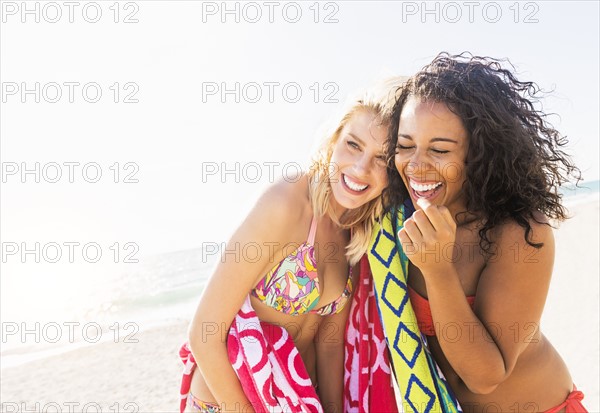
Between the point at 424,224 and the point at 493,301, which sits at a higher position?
the point at 424,224

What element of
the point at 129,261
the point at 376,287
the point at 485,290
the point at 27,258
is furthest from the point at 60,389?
the point at 27,258

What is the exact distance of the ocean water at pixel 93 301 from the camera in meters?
10.9

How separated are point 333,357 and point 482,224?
1068 mm

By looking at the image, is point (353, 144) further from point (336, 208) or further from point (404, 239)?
point (404, 239)

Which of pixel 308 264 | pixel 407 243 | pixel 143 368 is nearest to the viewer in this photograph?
pixel 407 243

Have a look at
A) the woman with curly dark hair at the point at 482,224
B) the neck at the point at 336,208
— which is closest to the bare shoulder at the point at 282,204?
the neck at the point at 336,208

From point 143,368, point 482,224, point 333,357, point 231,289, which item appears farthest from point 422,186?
point 143,368

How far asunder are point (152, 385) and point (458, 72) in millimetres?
6195

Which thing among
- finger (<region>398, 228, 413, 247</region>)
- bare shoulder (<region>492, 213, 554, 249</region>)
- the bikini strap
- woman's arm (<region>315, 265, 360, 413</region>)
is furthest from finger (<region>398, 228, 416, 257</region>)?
woman's arm (<region>315, 265, 360, 413</region>)

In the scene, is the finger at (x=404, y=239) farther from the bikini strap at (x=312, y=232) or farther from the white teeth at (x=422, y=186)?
the bikini strap at (x=312, y=232)

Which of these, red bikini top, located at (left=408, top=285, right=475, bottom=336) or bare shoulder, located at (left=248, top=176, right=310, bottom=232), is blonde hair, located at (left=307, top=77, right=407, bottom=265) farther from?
red bikini top, located at (left=408, top=285, right=475, bottom=336)

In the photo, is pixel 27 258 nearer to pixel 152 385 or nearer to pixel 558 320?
pixel 152 385

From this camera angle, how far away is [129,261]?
90.2ft

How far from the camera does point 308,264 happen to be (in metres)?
2.43
